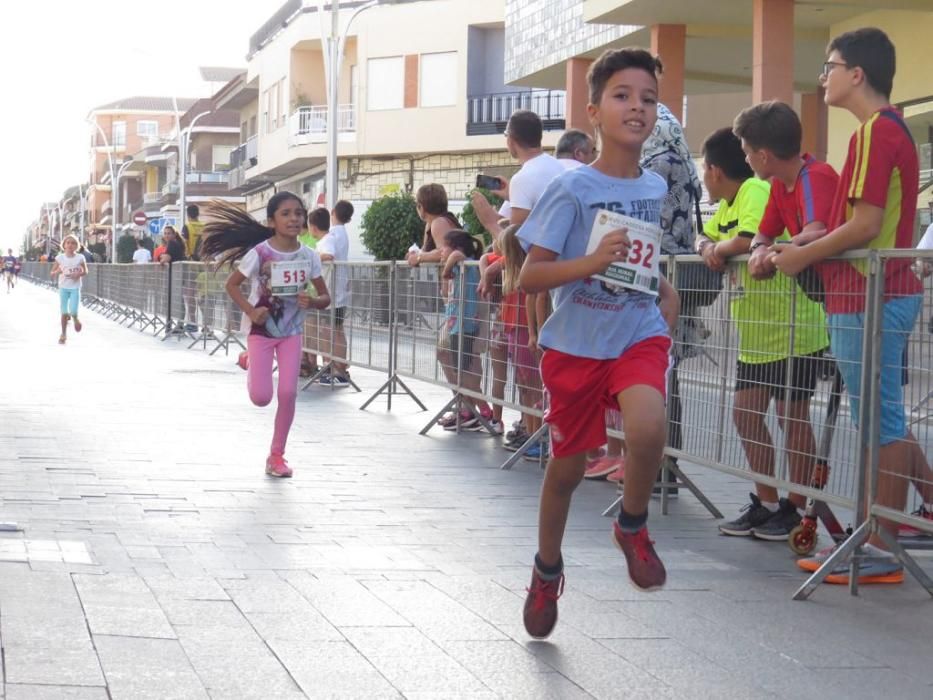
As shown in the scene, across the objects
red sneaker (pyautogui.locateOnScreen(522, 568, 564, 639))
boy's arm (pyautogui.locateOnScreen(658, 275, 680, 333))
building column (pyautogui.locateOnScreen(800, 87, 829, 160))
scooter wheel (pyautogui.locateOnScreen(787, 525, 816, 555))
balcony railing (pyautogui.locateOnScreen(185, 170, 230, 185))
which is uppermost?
balcony railing (pyautogui.locateOnScreen(185, 170, 230, 185))

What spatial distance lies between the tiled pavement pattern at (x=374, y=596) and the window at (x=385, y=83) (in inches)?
1588

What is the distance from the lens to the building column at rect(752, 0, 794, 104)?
63.8 ft

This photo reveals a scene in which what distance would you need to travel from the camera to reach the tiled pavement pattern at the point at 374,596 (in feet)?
15.3

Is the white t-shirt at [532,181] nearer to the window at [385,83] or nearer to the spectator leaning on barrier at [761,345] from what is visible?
the spectator leaning on barrier at [761,345]

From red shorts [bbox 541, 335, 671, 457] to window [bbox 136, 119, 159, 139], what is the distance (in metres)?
147

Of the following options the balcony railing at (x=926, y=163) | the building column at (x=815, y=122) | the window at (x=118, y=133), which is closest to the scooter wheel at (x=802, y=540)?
the balcony railing at (x=926, y=163)

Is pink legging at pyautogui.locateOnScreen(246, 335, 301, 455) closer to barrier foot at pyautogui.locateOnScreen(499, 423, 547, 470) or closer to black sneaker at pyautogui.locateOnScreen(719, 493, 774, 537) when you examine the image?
barrier foot at pyautogui.locateOnScreen(499, 423, 547, 470)

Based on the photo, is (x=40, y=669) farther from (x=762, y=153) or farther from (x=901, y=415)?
(x=762, y=153)

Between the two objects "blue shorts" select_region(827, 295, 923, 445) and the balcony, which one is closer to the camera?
"blue shorts" select_region(827, 295, 923, 445)

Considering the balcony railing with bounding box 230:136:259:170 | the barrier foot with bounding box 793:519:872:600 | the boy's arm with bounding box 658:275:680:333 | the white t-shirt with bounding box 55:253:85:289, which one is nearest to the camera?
the boy's arm with bounding box 658:275:680:333

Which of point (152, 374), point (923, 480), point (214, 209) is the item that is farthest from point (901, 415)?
point (152, 374)

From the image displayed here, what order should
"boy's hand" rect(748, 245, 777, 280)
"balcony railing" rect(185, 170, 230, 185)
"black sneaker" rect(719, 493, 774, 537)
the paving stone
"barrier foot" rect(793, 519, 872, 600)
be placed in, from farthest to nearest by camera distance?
"balcony railing" rect(185, 170, 230, 185) → "black sneaker" rect(719, 493, 774, 537) → "boy's hand" rect(748, 245, 777, 280) → "barrier foot" rect(793, 519, 872, 600) → the paving stone

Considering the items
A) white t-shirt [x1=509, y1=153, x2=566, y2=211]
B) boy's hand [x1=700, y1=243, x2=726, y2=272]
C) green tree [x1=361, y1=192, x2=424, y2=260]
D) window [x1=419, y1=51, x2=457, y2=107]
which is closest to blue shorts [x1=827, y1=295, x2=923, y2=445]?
boy's hand [x1=700, y1=243, x2=726, y2=272]

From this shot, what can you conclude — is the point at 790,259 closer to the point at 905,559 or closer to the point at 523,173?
the point at 905,559
